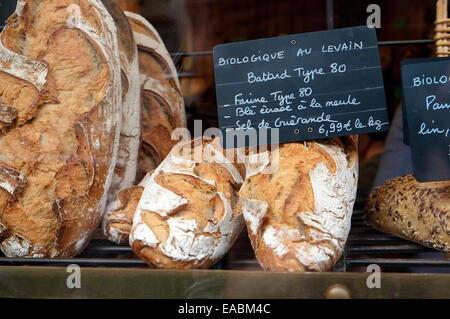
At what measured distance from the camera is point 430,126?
3.30 feet

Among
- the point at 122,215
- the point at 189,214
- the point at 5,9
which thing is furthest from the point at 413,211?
the point at 5,9

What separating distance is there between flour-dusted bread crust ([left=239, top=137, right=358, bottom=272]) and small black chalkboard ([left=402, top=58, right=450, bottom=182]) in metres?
0.15

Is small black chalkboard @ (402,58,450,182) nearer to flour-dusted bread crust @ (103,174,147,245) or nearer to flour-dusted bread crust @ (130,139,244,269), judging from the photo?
flour-dusted bread crust @ (130,139,244,269)

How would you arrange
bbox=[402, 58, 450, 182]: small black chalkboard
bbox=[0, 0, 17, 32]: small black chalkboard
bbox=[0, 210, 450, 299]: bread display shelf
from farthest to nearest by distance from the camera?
bbox=[0, 0, 17, 32]: small black chalkboard, bbox=[402, 58, 450, 182]: small black chalkboard, bbox=[0, 210, 450, 299]: bread display shelf

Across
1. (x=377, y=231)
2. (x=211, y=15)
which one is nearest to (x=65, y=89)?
(x=211, y=15)

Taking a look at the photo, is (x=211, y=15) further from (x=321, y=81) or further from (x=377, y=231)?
(x=377, y=231)

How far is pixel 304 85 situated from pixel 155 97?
49 centimetres

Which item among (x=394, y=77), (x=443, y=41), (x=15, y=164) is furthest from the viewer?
(x=394, y=77)

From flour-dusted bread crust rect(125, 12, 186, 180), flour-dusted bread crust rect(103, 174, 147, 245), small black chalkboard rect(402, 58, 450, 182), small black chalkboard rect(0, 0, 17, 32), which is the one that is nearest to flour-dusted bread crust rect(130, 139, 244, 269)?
flour-dusted bread crust rect(103, 174, 147, 245)

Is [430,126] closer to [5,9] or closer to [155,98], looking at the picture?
[155,98]

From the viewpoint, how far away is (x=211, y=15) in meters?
1.60

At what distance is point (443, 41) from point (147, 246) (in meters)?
0.87

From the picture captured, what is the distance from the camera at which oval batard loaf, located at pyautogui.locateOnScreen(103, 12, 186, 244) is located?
1.26 m

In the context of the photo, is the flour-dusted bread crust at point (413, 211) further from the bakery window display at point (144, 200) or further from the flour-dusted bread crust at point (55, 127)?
the flour-dusted bread crust at point (55, 127)
